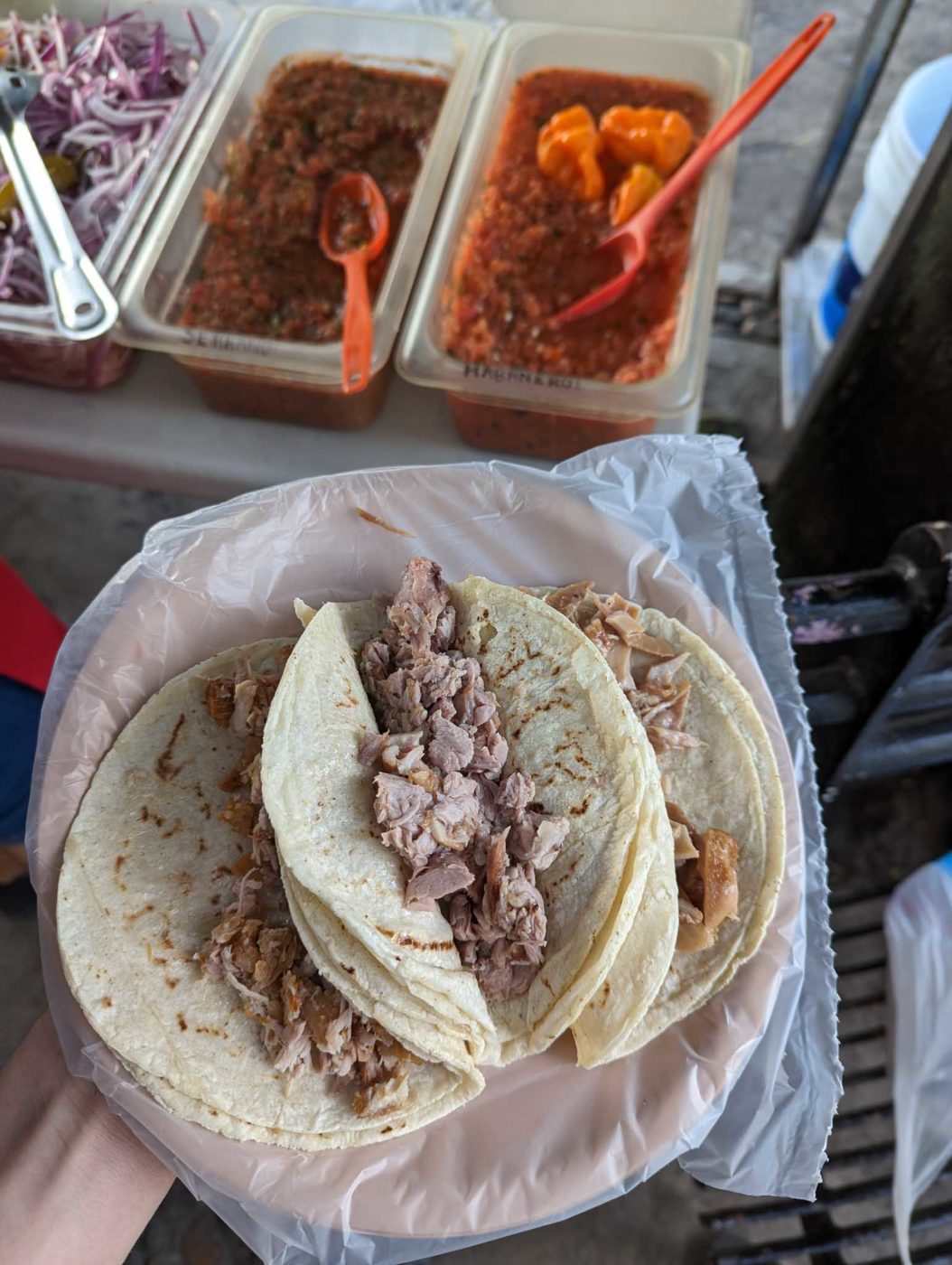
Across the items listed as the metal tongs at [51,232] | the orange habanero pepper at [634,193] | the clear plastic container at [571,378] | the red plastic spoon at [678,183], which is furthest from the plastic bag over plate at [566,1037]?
the orange habanero pepper at [634,193]

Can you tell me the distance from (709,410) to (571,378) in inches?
65.9

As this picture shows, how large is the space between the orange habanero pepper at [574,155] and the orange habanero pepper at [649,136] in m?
0.05

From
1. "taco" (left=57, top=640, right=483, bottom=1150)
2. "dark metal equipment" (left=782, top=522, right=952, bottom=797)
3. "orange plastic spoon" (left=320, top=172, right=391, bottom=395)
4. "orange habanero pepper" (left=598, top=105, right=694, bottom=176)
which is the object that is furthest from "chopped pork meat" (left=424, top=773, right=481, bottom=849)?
"orange habanero pepper" (left=598, top=105, right=694, bottom=176)

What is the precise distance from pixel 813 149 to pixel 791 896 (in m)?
3.51

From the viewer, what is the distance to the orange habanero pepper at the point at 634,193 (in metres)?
1.86

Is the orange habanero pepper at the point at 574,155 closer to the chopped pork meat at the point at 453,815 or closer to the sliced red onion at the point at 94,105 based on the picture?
the sliced red onion at the point at 94,105

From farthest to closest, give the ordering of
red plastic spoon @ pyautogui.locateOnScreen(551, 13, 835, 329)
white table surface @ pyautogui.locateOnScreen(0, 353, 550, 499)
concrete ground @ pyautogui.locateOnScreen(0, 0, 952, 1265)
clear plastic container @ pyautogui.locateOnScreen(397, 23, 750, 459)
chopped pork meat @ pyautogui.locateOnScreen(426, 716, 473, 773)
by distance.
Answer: concrete ground @ pyautogui.locateOnScreen(0, 0, 952, 1265)
white table surface @ pyautogui.locateOnScreen(0, 353, 550, 499)
red plastic spoon @ pyautogui.locateOnScreen(551, 13, 835, 329)
clear plastic container @ pyautogui.locateOnScreen(397, 23, 750, 459)
chopped pork meat @ pyautogui.locateOnScreen(426, 716, 473, 773)

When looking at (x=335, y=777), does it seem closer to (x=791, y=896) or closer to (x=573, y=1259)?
(x=791, y=896)

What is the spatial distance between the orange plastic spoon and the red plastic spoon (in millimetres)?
384

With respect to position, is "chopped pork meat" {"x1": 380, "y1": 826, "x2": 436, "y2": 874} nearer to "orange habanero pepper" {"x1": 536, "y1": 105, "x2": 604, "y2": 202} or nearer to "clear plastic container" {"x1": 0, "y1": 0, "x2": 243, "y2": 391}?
"clear plastic container" {"x1": 0, "y1": 0, "x2": 243, "y2": 391}

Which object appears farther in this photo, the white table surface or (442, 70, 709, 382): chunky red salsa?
the white table surface

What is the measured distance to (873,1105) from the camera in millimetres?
1970

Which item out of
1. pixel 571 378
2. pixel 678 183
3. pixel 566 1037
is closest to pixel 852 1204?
pixel 566 1037

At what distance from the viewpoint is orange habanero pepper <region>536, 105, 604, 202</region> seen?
1.88 m
